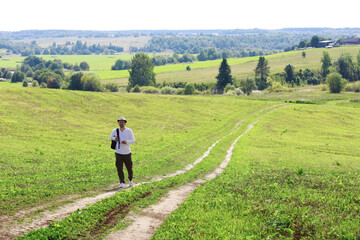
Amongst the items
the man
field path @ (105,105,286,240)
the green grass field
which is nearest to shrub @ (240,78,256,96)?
the green grass field

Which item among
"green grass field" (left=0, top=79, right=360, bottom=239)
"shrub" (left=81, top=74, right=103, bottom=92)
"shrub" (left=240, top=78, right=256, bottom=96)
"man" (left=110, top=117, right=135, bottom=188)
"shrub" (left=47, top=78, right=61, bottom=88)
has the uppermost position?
"man" (left=110, top=117, right=135, bottom=188)

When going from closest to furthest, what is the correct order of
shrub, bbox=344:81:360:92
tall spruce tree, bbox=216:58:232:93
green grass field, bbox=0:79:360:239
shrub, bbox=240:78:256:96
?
green grass field, bbox=0:79:360:239 < shrub, bbox=344:81:360:92 < tall spruce tree, bbox=216:58:232:93 < shrub, bbox=240:78:256:96

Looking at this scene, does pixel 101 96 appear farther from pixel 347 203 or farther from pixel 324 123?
pixel 347 203

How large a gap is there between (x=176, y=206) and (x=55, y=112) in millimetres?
45691

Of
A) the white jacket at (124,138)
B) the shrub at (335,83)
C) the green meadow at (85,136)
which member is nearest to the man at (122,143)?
the white jacket at (124,138)

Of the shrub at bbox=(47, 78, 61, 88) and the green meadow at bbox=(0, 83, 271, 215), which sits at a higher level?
the green meadow at bbox=(0, 83, 271, 215)

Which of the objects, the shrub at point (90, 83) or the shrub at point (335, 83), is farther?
the shrub at point (335, 83)

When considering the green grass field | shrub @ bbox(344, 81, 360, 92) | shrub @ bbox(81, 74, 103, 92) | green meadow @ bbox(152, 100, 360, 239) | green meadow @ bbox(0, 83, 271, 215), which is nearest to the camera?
green meadow @ bbox(152, 100, 360, 239)

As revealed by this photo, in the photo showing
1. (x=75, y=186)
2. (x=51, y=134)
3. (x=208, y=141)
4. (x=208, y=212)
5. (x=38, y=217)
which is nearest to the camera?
(x=38, y=217)

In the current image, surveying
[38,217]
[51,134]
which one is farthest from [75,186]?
[51,134]

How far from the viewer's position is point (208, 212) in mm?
16156

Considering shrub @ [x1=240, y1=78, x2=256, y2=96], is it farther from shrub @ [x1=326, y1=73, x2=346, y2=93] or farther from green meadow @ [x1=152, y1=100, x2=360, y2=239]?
green meadow @ [x1=152, y1=100, x2=360, y2=239]

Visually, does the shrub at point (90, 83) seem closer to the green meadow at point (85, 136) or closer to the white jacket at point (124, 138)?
the green meadow at point (85, 136)

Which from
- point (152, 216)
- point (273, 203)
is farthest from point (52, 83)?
point (273, 203)
